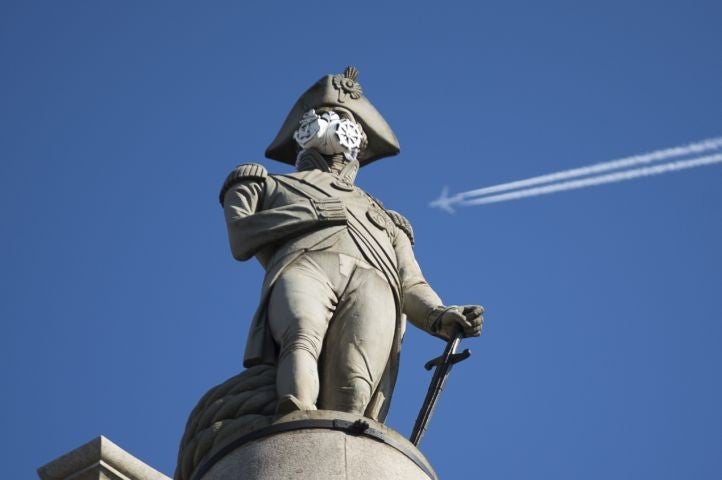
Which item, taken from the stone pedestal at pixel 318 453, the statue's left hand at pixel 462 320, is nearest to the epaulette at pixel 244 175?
the statue's left hand at pixel 462 320

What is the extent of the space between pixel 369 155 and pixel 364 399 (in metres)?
4.34

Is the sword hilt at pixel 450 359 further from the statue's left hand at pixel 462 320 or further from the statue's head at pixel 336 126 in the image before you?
the statue's head at pixel 336 126

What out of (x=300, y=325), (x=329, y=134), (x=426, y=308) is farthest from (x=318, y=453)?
(x=329, y=134)

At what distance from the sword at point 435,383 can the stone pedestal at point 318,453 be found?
3.53 feet

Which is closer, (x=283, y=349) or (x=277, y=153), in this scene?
(x=283, y=349)

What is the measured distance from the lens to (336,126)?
1449 cm

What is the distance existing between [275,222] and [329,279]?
0.83 meters

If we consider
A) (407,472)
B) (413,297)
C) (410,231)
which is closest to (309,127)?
(410,231)

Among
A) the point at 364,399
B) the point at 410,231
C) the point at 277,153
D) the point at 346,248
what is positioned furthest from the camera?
the point at 277,153

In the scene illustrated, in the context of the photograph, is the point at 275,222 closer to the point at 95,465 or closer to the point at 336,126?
the point at 336,126

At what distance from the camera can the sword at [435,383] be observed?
1179cm

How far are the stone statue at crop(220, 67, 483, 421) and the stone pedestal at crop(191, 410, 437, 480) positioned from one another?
29 centimetres

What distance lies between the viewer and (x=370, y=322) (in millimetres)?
11844

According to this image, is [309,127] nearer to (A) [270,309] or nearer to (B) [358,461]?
(A) [270,309]
